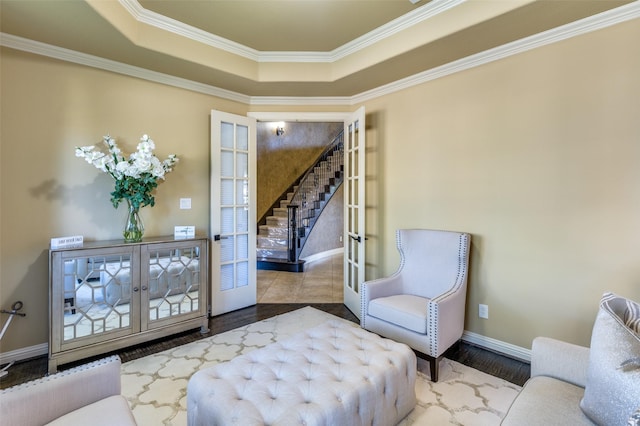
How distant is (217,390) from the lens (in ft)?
4.68

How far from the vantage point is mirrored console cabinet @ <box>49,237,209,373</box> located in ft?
7.65

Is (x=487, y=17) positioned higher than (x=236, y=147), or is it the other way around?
(x=487, y=17)

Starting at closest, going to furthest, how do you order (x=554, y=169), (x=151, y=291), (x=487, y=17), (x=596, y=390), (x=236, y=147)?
1. (x=596, y=390)
2. (x=487, y=17)
3. (x=554, y=169)
4. (x=151, y=291)
5. (x=236, y=147)

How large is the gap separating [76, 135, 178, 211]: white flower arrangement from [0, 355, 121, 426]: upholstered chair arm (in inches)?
68.6

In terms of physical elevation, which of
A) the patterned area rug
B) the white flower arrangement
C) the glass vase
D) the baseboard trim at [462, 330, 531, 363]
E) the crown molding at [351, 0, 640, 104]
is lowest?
the patterned area rug

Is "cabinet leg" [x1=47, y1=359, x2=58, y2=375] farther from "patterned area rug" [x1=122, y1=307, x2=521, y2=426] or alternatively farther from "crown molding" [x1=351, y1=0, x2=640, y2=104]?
"crown molding" [x1=351, y1=0, x2=640, y2=104]

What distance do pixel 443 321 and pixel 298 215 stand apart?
184 inches

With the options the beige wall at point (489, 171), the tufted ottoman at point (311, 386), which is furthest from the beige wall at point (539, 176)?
the tufted ottoman at point (311, 386)

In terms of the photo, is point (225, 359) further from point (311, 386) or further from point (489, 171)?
point (489, 171)

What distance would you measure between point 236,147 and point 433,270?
270 cm

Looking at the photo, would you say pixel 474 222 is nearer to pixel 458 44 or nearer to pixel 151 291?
pixel 458 44

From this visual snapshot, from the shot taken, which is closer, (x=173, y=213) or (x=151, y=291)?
(x=151, y=291)

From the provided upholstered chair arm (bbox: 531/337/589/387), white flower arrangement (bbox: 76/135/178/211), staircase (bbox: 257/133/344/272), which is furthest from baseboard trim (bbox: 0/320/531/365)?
staircase (bbox: 257/133/344/272)

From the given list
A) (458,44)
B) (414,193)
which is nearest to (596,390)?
(414,193)
